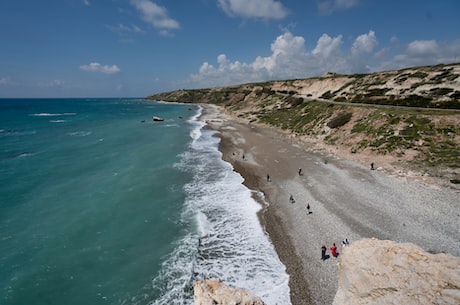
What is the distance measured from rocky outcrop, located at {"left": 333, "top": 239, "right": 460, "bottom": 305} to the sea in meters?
8.58

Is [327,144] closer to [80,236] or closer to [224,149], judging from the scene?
[224,149]

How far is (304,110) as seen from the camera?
6400 cm

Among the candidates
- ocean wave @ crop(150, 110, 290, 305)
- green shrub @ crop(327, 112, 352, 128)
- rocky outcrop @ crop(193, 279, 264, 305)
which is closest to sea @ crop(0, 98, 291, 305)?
ocean wave @ crop(150, 110, 290, 305)

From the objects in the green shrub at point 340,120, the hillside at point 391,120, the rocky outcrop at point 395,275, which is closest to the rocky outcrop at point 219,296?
the rocky outcrop at point 395,275

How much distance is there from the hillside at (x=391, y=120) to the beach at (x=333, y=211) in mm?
3598

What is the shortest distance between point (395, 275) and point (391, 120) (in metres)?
40.4

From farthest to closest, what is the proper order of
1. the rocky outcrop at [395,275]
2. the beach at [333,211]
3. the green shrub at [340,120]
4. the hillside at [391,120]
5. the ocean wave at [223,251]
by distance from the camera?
1. the green shrub at [340,120]
2. the hillside at [391,120]
3. the beach at [333,211]
4. the ocean wave at [223,251]
5. the rocky outcrop at [395,275]

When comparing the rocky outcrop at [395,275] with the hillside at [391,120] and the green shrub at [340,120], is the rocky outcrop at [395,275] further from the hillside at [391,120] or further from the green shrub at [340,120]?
the green shrub at [340,120]

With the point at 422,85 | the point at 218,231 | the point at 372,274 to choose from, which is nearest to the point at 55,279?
the point at 218,231

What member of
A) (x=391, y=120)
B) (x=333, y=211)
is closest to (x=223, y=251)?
(x=333, y=211)

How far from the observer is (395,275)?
5695 millimetres

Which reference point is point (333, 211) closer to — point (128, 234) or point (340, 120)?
point (128, 234)

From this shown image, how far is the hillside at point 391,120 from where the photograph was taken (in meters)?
30.9

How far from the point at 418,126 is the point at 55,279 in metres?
43.6
